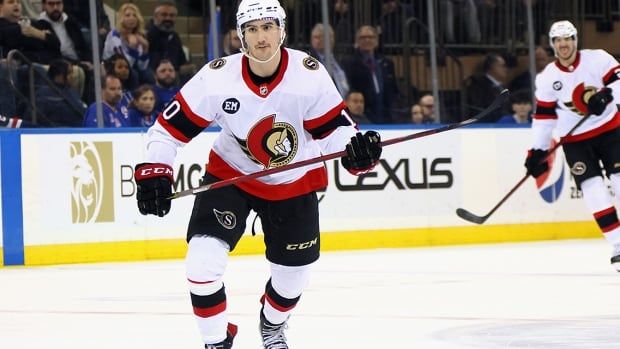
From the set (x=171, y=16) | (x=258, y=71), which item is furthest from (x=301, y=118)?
(x=171, y=16)

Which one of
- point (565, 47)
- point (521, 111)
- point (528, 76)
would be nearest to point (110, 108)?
point (565, 47)

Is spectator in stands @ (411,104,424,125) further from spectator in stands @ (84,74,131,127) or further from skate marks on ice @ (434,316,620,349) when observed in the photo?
skate marks on ice @ (434,316,620,349)

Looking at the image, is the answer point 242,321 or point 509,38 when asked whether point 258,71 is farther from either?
point 509,38

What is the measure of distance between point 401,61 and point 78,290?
467 cm

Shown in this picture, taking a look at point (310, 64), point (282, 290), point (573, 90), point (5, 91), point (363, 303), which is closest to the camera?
point (310, 64)

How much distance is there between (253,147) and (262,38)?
0.38m

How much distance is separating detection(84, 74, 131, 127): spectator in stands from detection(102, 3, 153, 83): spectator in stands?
201 mm

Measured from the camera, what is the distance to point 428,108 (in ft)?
37.3

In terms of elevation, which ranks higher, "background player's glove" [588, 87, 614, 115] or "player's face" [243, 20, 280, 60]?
"player's face" [243, 20, 280, 60]

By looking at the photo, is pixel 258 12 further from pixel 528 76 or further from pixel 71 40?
pixel 528 76

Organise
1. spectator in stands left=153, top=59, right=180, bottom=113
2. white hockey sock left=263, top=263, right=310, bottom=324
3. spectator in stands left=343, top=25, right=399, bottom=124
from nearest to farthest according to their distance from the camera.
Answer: white hockey sock left=263, top=263, right=310, bottom=324 → spectator in stands left=153, top=59, right=180, bottom=113 → spectator in stands left=343, top=25, right=399, bottom=124

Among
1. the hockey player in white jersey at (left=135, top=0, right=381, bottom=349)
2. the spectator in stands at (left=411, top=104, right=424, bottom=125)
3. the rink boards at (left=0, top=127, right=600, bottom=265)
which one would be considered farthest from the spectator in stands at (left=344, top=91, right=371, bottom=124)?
the hockey player in white jersey at (left=135, top=0, right=381, bottom=349)

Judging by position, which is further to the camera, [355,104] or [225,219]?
[355,104]

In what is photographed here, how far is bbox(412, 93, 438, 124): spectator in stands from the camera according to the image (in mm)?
11344
